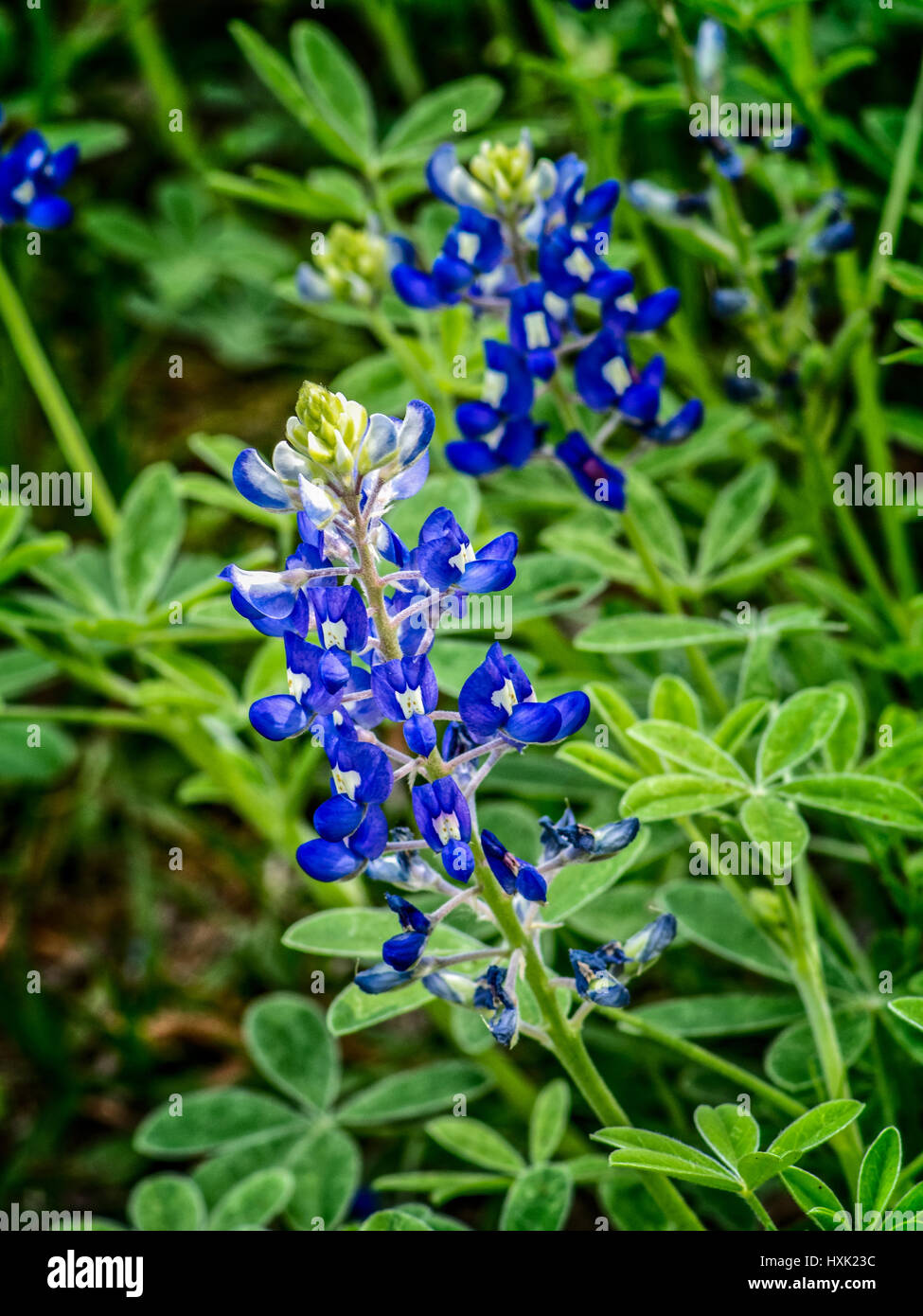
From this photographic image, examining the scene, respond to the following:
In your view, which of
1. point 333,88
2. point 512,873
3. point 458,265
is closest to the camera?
point 512,873

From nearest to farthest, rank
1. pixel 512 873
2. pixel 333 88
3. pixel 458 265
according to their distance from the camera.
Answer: pixel 512 873, pixel 458 265, pixel 333 88

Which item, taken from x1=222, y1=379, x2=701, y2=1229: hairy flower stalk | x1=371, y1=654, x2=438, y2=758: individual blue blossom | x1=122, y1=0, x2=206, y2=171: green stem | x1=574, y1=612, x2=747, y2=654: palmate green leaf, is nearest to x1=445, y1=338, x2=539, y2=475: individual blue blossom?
x1=574, y1=612, x2=747, y2=654: palmate green leaf

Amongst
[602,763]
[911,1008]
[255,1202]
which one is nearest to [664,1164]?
[911,1008]

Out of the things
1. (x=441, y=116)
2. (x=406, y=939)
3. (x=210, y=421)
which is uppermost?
(x=441, y=116)

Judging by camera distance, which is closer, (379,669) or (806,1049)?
(379,669)

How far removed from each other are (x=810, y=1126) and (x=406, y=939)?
544mm

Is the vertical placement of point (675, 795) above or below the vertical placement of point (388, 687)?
below

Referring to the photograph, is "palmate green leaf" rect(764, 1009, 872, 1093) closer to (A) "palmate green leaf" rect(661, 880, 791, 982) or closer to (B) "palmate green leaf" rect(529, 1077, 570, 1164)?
(A) "palmate green leaf" rect(661, 880, 791, 982)

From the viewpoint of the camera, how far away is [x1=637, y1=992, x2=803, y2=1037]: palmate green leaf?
2.13 m

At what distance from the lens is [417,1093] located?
2.41m

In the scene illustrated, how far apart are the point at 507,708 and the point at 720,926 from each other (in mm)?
856

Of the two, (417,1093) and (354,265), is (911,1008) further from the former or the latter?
(354,265)

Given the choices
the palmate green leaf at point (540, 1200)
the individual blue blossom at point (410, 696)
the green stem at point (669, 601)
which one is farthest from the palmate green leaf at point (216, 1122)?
the individual blue blossom at point (410, 696)
